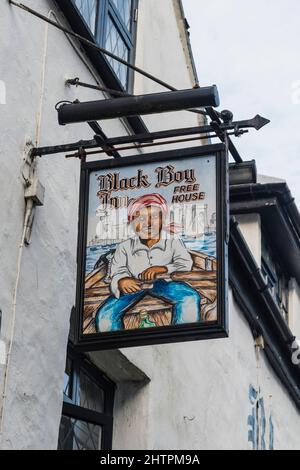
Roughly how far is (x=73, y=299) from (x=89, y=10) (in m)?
2.89

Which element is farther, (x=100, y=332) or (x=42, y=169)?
(x=42, y=169)

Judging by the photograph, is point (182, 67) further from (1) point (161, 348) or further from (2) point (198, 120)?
(1) point (161, 348)

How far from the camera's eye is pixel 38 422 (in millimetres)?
7895

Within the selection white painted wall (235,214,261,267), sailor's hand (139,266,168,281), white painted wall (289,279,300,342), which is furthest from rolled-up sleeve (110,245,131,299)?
white painted wall (289,279,300,342)

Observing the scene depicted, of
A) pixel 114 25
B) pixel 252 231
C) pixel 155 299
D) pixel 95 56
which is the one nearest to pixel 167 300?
pixel 155 299

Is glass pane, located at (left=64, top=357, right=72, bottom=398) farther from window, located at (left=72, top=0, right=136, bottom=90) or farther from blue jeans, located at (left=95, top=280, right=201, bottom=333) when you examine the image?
window, located at (left=72, top=0, right=136, bottom=90)

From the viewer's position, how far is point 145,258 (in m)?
7.84

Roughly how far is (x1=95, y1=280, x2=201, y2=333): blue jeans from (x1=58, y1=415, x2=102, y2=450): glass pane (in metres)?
1.56

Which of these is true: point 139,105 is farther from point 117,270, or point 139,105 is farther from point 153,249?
point 117,270

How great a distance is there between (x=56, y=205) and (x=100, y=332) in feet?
4.73

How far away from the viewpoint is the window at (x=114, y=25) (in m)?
10.2

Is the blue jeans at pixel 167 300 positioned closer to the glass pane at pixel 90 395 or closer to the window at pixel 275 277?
the glass pane at pixel 90 395

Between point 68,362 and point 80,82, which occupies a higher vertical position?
point 80,82

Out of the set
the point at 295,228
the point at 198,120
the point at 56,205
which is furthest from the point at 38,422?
the point at 295,228
